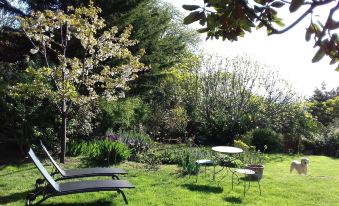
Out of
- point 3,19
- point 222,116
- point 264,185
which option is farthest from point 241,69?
point 3,19

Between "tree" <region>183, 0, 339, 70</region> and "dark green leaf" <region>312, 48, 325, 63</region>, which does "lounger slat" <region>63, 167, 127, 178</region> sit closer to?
"tree" <region>183, 0, 339, 70</region>

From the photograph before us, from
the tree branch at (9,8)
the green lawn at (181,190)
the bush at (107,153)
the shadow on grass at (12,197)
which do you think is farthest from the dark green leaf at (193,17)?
the tree branch at (9,8)

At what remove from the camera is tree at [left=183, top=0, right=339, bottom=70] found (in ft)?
5.40

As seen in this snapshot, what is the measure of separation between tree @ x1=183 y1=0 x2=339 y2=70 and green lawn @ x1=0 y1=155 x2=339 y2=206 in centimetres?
493

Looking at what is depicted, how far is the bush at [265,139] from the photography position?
51.0 feet

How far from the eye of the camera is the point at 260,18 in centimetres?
196

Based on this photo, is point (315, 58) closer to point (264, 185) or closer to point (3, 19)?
point (264, 185)

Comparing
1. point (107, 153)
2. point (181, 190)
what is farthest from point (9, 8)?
point (181, 190)

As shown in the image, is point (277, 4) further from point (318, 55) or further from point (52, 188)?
point (52, 188)

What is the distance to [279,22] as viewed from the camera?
215cm

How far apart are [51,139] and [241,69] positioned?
10.1 metres

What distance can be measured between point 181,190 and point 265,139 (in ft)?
29.0

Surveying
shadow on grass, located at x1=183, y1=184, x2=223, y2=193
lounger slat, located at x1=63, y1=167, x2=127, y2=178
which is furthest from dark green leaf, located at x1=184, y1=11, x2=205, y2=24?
shadow on grass, located at x1=183, y1=184, x2=223, y2=193

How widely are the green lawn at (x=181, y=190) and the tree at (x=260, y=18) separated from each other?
4926mm
